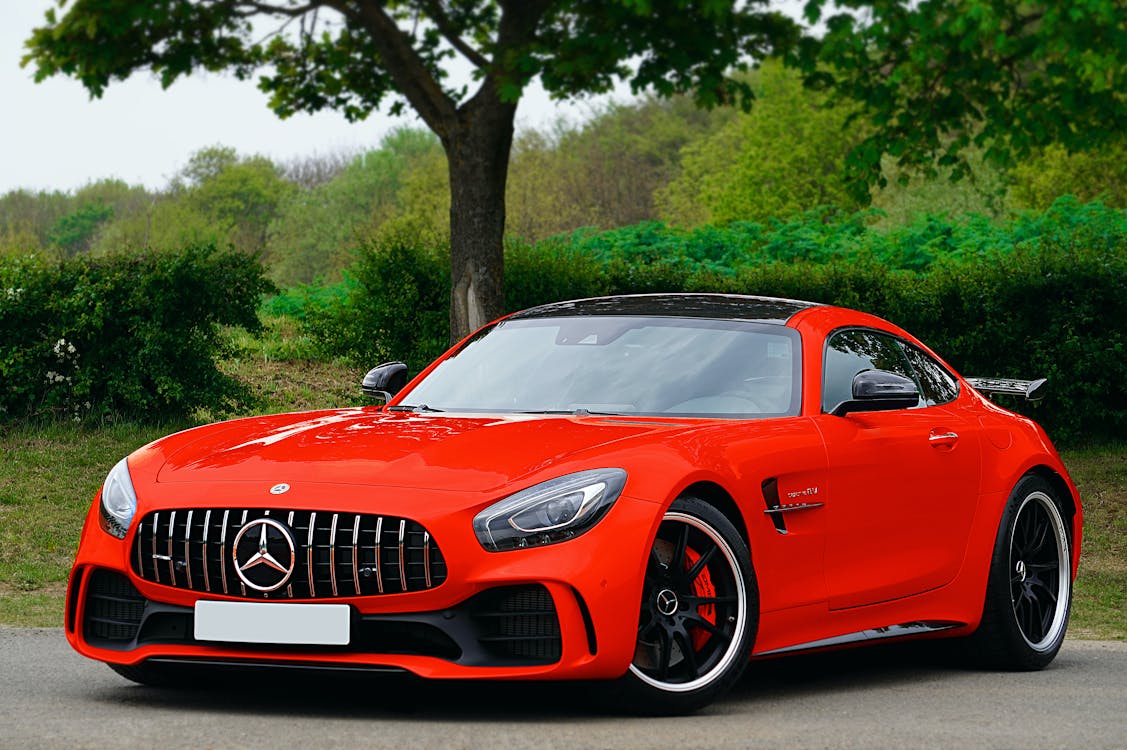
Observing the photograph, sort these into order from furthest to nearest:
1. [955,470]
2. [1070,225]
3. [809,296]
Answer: [1070,225] → [809,296] → [955,470]

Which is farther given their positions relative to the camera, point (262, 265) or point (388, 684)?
point (262, 265)

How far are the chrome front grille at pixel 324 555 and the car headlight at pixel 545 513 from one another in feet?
0.64

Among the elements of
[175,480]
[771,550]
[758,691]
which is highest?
[175,480]

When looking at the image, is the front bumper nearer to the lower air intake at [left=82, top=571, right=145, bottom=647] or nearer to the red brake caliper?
the red brake caliper

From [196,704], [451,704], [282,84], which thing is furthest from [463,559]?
[282,84]

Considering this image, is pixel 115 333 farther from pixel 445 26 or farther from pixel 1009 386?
pixel 1009 386

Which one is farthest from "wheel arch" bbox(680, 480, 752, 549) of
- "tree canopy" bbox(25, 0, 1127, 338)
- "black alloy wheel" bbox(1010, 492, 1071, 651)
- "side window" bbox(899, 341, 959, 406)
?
"tree canopy" bbox(25, 0, 1127, 338)

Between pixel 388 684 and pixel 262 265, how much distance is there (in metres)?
10.4

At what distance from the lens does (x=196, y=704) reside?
5809 mm

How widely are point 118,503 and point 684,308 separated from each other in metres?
2.68

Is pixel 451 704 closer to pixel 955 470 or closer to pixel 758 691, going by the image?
pixel 758 691

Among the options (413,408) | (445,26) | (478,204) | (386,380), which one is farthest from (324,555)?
(445,26)

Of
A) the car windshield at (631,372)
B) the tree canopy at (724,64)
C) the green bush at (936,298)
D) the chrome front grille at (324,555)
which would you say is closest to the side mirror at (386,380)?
the car windshield at (631,372)

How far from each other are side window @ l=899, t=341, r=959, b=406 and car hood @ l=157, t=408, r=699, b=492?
1872 mm
